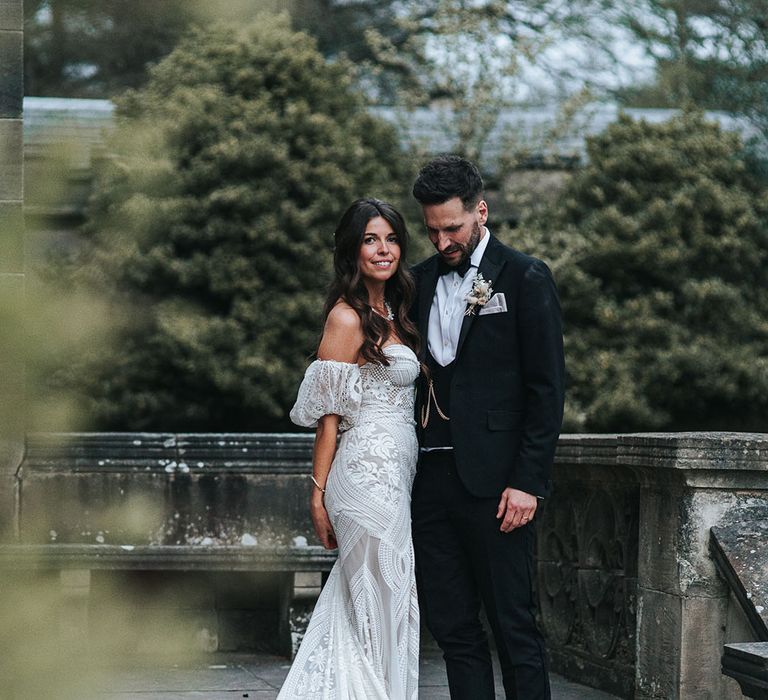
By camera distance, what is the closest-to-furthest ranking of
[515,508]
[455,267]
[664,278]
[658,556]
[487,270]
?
[515,508] → [487,270] → [455,267] → [658,556] → [664,278]

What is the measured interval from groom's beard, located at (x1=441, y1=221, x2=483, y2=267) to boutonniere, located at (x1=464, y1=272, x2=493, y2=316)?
0.10 m

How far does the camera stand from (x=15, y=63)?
16.2 feet

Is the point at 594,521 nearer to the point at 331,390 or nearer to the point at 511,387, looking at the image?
the point at 511,387

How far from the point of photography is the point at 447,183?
3.52 metres

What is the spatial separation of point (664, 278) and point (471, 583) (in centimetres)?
1105

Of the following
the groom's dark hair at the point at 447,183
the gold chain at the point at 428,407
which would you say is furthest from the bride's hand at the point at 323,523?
the groom's dark hair at the point at 447,183

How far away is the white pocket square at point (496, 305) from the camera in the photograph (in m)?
3.55

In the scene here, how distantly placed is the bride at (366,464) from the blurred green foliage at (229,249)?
8.81m

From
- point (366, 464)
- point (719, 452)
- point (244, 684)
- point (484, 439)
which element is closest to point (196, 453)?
point (244, 684)

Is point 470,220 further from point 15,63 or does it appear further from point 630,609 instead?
point 15,63

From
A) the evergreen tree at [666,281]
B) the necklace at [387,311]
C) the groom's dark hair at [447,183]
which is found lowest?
A: the evergreen tree at [666,281]

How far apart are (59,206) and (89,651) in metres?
0.54

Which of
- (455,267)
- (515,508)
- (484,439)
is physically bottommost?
(515,508)

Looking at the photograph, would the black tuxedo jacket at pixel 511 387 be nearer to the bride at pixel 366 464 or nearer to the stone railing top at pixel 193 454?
the bride at pixel 366 464
